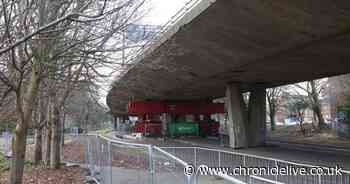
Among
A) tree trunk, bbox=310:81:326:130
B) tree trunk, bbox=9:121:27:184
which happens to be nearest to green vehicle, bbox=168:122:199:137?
tree trunk, bbox=310:81:326:130

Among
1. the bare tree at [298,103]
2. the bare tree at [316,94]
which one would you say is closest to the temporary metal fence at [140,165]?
the bare tree at [316,94]

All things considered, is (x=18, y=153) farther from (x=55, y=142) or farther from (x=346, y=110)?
(x=346, y=110)

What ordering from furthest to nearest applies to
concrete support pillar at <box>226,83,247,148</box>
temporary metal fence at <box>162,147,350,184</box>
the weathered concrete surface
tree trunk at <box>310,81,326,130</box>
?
tree trunk at <box>310,81,326,130</box> → concrete support pillar at <box>226,83,247,148</box> → the weathered concrete surface → temporary metal fence at <box>162,147,350,184</box>

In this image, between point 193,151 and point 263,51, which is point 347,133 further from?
point 193,151

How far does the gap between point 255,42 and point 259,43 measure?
198mm

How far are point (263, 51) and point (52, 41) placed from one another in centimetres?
1271

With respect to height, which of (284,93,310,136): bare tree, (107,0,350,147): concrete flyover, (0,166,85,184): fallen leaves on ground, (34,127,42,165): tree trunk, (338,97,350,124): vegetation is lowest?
(0,166,85,184): fallen leaves on ground

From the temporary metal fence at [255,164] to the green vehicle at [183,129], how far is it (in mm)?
31785

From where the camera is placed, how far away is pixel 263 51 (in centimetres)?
1984

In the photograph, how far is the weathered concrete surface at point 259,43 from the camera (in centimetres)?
1400

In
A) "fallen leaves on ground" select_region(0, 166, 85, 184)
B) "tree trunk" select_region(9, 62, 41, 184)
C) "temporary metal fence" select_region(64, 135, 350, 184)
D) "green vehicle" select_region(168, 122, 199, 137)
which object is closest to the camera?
"temporary metal fence" select_region(64, 135, 350, 184)

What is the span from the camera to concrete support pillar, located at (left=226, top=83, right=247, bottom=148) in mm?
31062

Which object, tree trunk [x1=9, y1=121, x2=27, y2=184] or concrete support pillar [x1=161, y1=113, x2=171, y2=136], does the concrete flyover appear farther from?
concrete support pillar [x1=161, y1=113, x2=171, y2=136]

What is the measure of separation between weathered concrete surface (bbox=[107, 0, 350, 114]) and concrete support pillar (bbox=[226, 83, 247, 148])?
215 cm
